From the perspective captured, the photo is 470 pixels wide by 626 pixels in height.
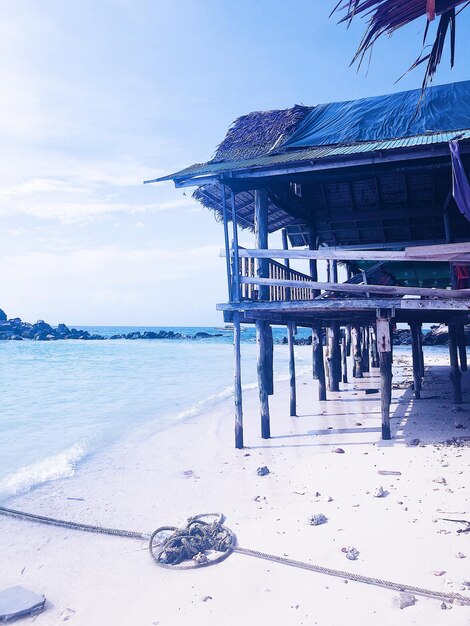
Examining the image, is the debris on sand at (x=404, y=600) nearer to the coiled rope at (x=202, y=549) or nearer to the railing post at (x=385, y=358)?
the coiled rope at (x=202, y=549)

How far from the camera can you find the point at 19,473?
9422 millimetres

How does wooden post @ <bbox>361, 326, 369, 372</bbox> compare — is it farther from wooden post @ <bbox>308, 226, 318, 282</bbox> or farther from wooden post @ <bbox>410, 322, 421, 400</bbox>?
wooden post @ <bbox>308, 226, 318, 282</bbox>

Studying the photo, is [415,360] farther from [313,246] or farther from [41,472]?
[41,472]

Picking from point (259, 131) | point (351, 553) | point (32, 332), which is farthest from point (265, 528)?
point (32, 332)

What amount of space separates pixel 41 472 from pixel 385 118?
10.2 meters

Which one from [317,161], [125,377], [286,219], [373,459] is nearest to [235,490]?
[373,459]

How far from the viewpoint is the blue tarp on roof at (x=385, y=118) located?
8.96 meters

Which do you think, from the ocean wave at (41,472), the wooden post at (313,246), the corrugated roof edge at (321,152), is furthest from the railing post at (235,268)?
the ocean wave at (41,472)

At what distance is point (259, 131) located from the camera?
36.8ft

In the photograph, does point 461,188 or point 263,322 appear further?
point 263,322

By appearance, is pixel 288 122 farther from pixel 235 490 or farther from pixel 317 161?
pixel 235 490

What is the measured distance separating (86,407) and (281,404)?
24.1 ft

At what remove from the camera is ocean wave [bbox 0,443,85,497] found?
27.7 ft

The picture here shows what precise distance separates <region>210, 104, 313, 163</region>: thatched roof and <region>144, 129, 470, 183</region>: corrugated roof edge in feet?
3.70
